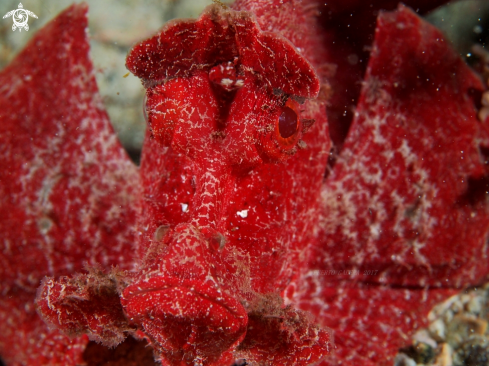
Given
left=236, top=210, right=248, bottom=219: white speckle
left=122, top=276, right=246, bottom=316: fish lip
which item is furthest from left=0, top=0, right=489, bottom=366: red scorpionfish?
left=122, top=276, right=246, bottom=316: fish lip

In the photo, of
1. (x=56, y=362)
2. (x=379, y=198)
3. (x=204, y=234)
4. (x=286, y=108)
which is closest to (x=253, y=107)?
(x=286, y=108)

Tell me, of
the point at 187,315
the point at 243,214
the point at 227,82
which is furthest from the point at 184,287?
the point at 227,82

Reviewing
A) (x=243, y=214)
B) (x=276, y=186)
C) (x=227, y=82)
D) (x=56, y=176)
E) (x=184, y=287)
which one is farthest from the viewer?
(x=56, y=176)

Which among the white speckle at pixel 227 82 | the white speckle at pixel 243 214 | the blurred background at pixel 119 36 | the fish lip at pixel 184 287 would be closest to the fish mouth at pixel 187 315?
the fish lip at pixel 184 287

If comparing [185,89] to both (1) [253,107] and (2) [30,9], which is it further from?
(2) [30,9]

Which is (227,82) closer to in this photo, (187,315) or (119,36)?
(187,315)

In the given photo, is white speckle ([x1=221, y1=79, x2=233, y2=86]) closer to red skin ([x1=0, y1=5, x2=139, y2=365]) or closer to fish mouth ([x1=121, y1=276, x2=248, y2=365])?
fish mouth ([x1=121, y1=276, x2=248, y2=365])

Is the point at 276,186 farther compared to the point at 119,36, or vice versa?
the point at 119,36
